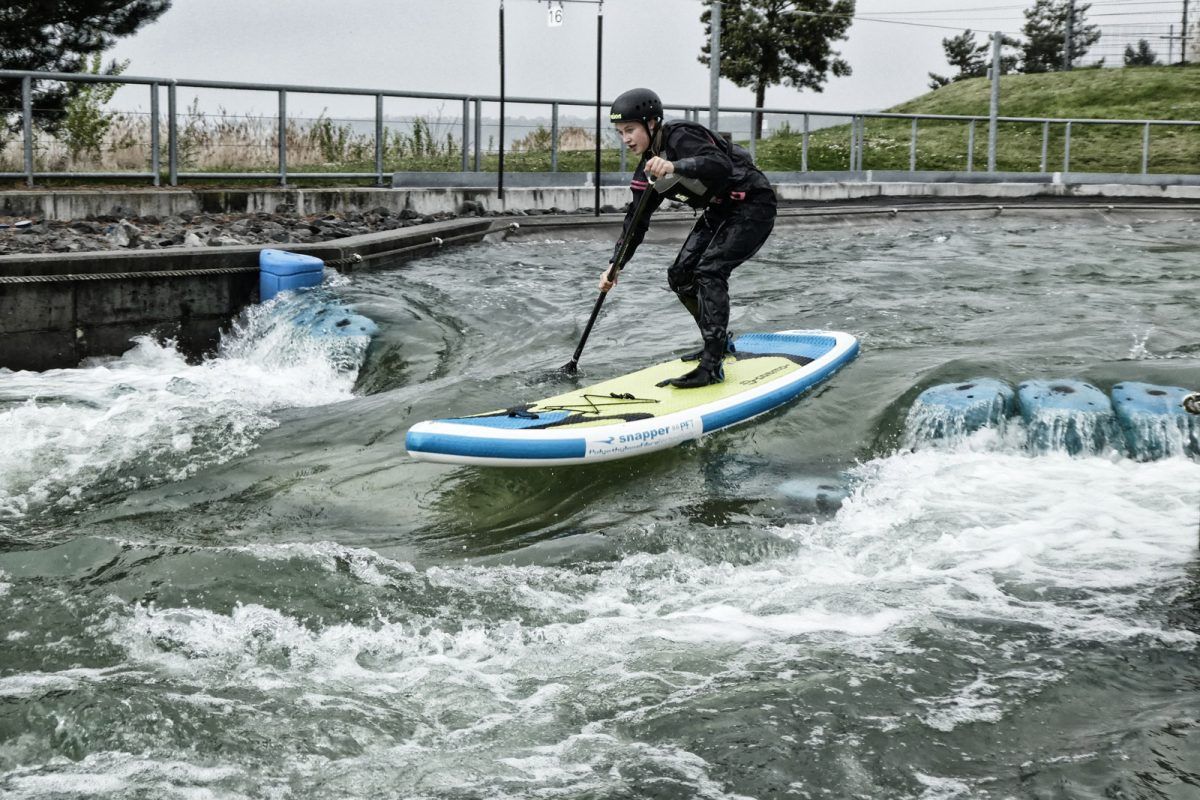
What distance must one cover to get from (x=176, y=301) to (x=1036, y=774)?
8868 millimetres

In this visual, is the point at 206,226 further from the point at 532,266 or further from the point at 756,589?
the point at 756,589

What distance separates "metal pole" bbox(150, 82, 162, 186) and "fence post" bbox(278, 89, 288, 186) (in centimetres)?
151

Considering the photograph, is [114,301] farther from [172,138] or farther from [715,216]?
[715,216]

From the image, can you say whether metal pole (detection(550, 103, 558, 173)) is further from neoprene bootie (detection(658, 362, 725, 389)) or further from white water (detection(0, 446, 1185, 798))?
white water (detection(0, 446, 1185, 798))

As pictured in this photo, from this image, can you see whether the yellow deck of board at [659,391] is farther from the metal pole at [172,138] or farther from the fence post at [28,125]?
the fence post at [28,125]

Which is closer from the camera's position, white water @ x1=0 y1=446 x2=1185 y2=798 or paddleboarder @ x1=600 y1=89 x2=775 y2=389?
white water @ x1=0 y1=446 x2=1185 y2=798

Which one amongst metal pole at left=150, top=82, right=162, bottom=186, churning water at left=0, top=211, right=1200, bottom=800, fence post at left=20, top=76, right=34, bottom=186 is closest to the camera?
churning water at left=0, top=211, right=1200, bottom=800

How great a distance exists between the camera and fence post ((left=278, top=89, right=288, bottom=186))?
15.8 meters

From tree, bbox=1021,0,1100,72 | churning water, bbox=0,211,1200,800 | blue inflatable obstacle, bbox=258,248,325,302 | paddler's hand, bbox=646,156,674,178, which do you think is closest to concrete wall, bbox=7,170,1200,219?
blue inflatable obstacle, bbox=258,248,325,302

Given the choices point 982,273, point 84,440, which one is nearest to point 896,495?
point 84,440

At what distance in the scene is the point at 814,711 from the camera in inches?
169

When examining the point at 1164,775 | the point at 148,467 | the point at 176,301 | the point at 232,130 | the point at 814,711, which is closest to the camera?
the point at 1164,775

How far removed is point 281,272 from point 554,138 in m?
7.83

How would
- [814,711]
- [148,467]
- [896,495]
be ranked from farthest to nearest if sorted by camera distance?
[148,467]
[896,495]
[814,711]
